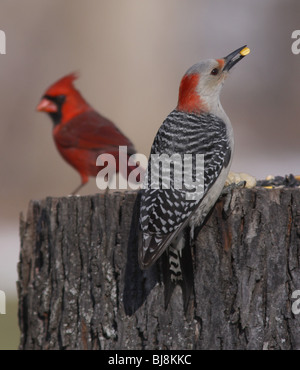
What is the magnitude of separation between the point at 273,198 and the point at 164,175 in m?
0.53

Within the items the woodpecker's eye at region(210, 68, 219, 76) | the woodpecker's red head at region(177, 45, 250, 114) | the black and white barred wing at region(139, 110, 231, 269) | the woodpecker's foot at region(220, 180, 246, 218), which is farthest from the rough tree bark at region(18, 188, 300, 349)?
the woodpecker's eye at region(210, 68, 219, 76)

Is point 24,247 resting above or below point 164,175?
below

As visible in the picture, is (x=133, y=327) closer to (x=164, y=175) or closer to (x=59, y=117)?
(x=164, y=175)

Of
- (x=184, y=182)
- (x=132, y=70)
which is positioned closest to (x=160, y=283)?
(x=184, y=182)

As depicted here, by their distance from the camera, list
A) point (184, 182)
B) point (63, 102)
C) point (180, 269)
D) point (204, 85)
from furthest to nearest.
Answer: point (63, 102) → point (204, 85) → point (184, 182) → point (180, 269)

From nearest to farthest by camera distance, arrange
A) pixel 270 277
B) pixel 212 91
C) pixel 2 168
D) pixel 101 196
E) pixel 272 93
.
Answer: pixel 270 277, pixel 101 196, pixel 212 91, pixel 2 168, pixel 272 93

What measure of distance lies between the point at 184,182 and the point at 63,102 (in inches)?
77.2

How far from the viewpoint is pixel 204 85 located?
3.57 metres

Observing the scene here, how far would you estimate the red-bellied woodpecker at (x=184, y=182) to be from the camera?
9.39ft

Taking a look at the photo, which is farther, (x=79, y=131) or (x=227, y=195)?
(x=79, y=131)

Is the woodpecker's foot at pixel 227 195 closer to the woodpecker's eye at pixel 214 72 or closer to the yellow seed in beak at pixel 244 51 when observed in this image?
the woodpecker's eye at pixel 214 72

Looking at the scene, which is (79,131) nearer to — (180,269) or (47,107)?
(47,107)

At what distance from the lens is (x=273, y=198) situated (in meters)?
2.87

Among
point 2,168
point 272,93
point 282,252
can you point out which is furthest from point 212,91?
point 272,93
